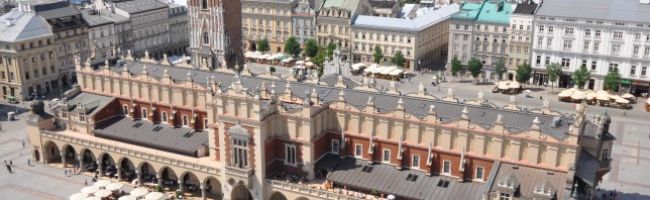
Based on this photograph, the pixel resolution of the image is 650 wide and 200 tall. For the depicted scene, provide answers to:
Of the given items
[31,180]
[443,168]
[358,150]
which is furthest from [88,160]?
[443,168]

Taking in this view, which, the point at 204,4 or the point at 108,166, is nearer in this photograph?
the point at 108,166

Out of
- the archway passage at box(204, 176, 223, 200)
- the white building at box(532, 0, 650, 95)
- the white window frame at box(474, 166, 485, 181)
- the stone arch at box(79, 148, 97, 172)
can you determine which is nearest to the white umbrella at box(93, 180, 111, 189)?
the stone arch at box(79, 148, 97, 172)

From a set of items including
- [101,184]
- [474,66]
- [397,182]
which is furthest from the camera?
[474,66]

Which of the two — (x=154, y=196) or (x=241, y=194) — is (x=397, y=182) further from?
(x=154, y=196)

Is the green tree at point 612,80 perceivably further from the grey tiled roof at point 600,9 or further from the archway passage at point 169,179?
the archway passage at point 169,179

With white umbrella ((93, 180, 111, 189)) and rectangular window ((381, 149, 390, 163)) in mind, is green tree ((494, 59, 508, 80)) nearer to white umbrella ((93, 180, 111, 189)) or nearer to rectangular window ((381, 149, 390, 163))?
rectangular window ((381, 149, 390, 163))

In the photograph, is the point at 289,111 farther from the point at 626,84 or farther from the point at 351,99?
the point at 626,84
